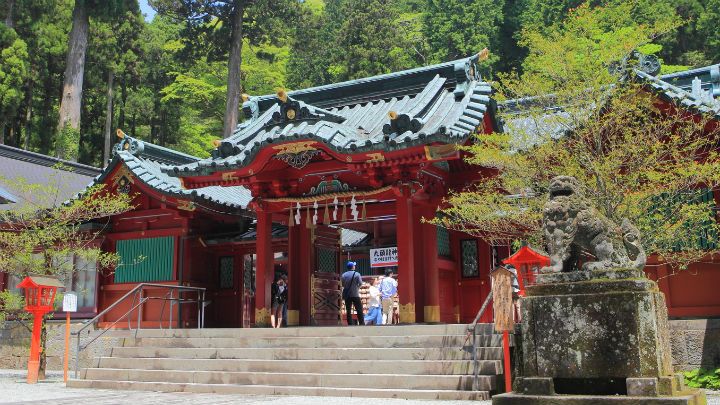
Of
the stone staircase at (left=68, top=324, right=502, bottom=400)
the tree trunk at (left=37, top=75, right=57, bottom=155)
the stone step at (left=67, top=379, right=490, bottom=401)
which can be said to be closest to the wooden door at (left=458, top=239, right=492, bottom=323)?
the stone staircase at (left=68, top=324, right=502, bottom=400)

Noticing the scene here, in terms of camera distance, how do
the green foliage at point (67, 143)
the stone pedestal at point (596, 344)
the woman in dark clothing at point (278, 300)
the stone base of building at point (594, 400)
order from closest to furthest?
the stone base of building at point (594, 400)
the stone pedestal at point (596, 344)
the woman in dark clothing at point (278, 300)
the green foliage at point (67, 143)

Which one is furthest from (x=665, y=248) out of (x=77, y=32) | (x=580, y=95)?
(x=77, y=32)

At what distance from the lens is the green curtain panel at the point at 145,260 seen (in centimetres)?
1705

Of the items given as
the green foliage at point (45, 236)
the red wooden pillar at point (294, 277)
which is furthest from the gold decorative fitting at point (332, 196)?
the green foliage at point (45, 236)

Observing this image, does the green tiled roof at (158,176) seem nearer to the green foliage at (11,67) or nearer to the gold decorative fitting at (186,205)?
the gold decorative fitting at (186,205)

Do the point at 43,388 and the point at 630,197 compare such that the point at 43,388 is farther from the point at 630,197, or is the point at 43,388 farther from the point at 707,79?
the point at 707,79

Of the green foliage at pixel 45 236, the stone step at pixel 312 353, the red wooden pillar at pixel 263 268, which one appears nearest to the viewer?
the stone step at pixel 312 353

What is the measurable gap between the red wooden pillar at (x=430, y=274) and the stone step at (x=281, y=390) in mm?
3774

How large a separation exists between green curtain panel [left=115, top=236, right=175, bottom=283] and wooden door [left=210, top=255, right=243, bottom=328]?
149cm

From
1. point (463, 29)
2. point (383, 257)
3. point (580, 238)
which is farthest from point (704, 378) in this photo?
point (463, 29)

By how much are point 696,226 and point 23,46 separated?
2893 cm

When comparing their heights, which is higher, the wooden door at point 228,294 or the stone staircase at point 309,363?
the wooden door at point 228,294

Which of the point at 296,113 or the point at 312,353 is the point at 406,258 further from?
the point at 296,113

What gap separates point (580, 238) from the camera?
6348 mm
